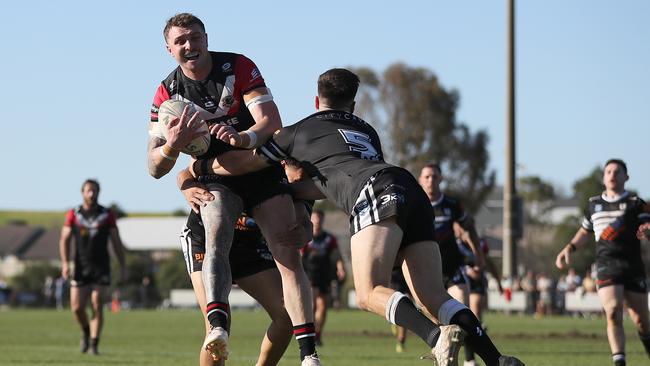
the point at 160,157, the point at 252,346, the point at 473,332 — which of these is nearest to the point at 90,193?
the point at 252,346

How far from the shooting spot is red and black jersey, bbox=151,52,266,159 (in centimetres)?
912

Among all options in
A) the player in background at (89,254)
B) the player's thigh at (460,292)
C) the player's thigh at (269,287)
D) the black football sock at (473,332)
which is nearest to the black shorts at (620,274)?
the player's thigh at (460,292)

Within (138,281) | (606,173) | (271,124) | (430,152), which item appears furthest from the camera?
(430,152)

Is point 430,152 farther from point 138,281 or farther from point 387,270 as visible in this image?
point 387,270

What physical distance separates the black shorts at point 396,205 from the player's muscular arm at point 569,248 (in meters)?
5.20

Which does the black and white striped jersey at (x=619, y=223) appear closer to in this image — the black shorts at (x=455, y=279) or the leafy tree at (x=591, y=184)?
the black shorts at (x=455, y=279)

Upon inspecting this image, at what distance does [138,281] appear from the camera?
6675 centimetres

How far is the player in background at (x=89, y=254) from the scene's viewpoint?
17906 millimetres

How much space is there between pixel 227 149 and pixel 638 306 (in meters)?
6.18

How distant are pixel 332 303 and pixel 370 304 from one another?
152 feet

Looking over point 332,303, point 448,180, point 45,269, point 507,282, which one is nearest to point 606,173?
point 507,282

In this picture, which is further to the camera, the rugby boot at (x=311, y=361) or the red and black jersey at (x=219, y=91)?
the red and black jersey at (x=219, y=91)

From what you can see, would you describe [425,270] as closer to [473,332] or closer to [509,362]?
[473,332]

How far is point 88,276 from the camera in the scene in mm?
18078
